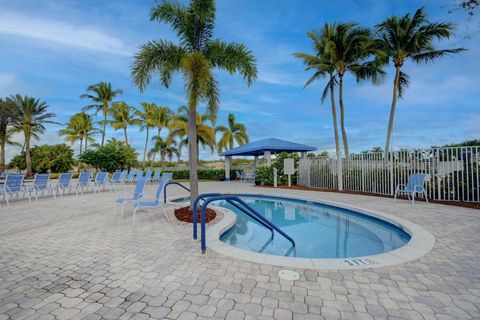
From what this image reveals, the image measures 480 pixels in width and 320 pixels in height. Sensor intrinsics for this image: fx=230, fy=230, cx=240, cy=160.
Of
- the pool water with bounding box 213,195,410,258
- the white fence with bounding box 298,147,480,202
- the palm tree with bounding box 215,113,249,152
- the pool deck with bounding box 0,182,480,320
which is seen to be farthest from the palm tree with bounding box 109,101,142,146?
the pool deck with bounding box 0,182,480,320

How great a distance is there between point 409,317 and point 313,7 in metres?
12.1

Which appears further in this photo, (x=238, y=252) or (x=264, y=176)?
(x=264, y=176)

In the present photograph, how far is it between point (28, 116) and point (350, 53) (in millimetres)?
Answer: 35042

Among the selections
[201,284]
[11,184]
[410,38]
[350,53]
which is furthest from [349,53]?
[11,184]

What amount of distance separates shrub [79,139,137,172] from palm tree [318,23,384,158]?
18.6 metres

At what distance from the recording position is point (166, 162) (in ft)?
120

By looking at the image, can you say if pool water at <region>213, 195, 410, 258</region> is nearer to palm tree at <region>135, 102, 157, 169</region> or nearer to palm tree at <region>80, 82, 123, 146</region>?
palm tree at <region>135, 102, 157, 169</region>

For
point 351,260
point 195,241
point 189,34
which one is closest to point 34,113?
point 189,34

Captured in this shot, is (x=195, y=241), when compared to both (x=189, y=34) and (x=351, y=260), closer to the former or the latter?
(x=351, y=260)

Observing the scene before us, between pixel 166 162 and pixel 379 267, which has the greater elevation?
pixel 166 162

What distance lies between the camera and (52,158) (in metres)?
30.5

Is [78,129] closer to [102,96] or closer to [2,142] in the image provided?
[2,142]

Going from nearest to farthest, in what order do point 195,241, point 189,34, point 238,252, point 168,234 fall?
point 238,252
point 195,241
point 168,234
point 189,34

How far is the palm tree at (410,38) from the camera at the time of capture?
44.7ft
